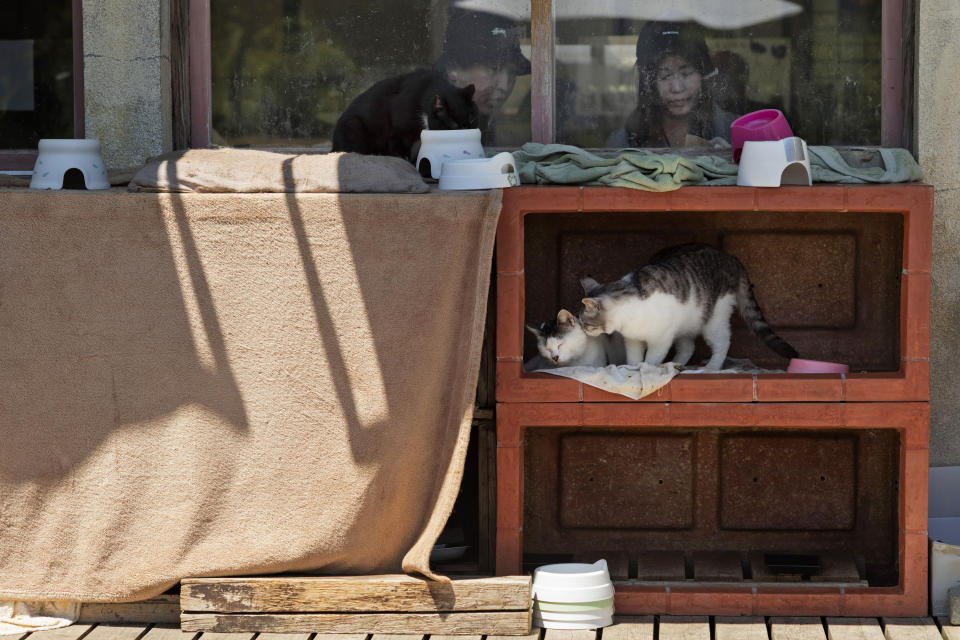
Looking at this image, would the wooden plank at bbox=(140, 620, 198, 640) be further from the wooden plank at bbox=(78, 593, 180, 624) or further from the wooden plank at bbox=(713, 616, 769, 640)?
the wooden plank at bbox=(713, 616, 769, 640)

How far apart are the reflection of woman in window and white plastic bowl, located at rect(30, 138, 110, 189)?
5.42ft

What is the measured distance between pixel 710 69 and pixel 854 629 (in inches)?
71.2

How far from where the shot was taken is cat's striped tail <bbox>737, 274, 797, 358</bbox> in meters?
3.59

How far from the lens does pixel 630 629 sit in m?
3.21

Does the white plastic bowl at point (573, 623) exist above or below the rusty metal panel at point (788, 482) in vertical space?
below

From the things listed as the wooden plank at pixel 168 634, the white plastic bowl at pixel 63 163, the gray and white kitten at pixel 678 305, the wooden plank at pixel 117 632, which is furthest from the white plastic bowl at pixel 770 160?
the wooden plank at pixel 117 632

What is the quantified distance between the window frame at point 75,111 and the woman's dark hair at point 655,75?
1.88 metres

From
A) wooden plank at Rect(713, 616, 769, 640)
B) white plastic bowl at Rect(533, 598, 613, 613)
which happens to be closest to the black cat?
white plastic bowl at Rect(533, 598, 613, 613)

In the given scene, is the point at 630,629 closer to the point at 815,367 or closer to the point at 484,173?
the point at 815,367

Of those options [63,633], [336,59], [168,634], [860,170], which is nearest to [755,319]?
[860,170]

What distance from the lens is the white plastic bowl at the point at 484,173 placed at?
3236 millimetres

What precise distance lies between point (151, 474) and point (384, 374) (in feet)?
2.36

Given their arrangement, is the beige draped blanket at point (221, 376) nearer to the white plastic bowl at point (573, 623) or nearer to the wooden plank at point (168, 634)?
the wooden plank at point (168, 634)

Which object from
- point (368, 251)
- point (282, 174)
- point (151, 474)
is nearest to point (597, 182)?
point (368, 251)
